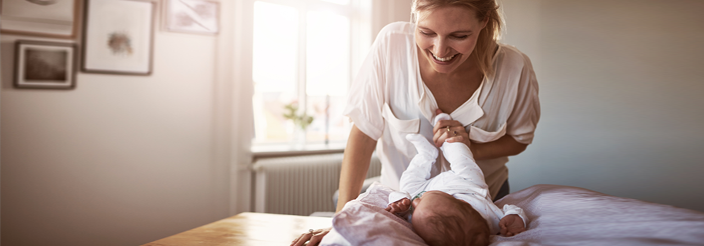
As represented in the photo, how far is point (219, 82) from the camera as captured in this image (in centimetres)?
314

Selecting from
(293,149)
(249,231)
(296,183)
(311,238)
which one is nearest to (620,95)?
(311,238)

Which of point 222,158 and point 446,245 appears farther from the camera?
point 222,158

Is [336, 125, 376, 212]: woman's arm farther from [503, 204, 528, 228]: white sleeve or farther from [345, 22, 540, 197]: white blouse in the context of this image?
[503, 204, 528, 228]: white sleeve

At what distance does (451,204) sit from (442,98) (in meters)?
0.38

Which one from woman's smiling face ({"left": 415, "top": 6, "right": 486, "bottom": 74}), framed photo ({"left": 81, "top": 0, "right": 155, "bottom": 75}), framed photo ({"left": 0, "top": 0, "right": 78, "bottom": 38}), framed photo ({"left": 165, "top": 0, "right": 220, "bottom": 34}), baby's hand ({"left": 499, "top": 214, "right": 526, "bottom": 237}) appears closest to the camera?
baby's hand ({"left": 499, "top": 214, "right": 526, "bottom": 237})

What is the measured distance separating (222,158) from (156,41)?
1.03m

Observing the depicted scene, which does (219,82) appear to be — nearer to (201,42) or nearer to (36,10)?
(201,42)

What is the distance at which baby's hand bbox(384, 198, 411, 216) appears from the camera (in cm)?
101

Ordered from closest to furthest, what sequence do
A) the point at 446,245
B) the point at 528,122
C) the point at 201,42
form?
the point at 446,245 < the point at 528,122 < the point at 201,42

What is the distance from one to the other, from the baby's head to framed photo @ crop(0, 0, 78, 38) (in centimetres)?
266

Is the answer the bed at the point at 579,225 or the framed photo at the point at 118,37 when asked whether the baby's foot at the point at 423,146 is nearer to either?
the bed at the point at 579,225

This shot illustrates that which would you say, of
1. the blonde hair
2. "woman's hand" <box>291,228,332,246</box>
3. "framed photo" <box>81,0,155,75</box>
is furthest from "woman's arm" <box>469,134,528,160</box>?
"framed photo" <box>81,0,155,75</box>

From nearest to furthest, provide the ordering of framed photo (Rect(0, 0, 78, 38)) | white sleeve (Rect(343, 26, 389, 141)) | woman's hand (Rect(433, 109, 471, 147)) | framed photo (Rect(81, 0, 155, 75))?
woman's hand (Rect(433, 109, 471, 147)), white sleeve (Rect(343, 26, 389, 141)), framed photo (Rect(0, 0, 78, 38)), framed photo (Rect(81, 0, 155, 75))

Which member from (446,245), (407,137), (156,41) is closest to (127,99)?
(156,41)
